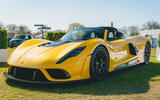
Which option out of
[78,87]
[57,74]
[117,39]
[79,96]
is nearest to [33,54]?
[57,74]

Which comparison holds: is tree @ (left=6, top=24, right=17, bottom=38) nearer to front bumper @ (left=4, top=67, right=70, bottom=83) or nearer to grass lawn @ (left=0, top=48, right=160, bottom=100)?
front bumper @ (left=4, top=67, right=70, bottom=83)

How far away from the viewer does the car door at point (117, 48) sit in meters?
4.38

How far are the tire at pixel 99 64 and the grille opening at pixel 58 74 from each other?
1.92 ft

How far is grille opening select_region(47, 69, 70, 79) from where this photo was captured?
3163 millimetres

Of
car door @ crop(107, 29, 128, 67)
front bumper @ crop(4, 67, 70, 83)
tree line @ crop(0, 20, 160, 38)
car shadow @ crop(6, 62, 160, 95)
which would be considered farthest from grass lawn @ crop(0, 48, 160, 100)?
tree line @ crop(0, 20, 160, 38)

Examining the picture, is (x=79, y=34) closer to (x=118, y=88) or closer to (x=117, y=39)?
(x=117, y=39)

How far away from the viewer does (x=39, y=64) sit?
3158 mm

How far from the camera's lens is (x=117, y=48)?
14.8 ft

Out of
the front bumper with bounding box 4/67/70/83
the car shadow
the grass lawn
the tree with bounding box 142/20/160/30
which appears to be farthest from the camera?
the tree with bounding box 142/20/160/30

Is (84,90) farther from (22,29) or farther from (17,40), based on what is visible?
(22,29)

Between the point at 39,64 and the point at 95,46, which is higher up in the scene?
the point at 95,46

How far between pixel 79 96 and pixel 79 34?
2127 millimetres

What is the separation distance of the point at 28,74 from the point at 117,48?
2.33 metres

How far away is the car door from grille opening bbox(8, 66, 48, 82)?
1.86 m
